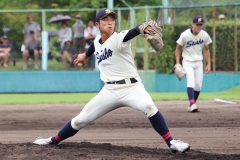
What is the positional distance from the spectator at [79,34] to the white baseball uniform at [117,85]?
15875mm

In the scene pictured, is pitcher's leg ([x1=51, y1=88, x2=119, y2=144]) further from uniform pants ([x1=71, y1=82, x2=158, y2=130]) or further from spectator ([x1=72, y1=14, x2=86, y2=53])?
spectator ([x1=72, y1=14, x2=86, y2=53])

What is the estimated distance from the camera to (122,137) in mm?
11422

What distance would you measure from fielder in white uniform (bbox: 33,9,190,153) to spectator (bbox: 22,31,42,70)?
52.7ft

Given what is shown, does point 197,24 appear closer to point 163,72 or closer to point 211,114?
point 211,114

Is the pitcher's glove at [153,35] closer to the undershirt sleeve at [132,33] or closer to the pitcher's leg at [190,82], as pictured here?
the undershirt sleeve at [132,33]

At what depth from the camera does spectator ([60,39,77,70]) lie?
2534cm

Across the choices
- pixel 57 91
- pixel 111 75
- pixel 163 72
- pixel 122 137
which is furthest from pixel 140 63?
pixel 111 75

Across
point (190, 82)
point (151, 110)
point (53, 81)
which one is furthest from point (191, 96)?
point (53, 81)

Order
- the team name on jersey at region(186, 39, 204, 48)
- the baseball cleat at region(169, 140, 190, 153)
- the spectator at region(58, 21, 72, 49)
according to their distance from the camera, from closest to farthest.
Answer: the baseball cleat at region(169, 140, 190, 153)
the team name on jersey at region(186, 39, 204, 48)
the spectator at region(58, 21, 72, 49)

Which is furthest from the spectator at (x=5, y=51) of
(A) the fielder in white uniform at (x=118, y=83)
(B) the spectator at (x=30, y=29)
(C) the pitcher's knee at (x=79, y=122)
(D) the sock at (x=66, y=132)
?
(A) the fielder in white uniform at (x=118, y=83)

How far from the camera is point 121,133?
11992 millimetres

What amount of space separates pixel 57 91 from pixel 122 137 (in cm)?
1436

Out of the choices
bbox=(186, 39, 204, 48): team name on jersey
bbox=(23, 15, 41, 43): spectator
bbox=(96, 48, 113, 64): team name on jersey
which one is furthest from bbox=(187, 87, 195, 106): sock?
bbox=(23, 15, 41, 43): spectator

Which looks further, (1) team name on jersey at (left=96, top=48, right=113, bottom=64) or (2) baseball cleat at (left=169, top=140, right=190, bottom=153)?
(1) team name on jersey at (left=96, top=48, right=113, bottom=64)
